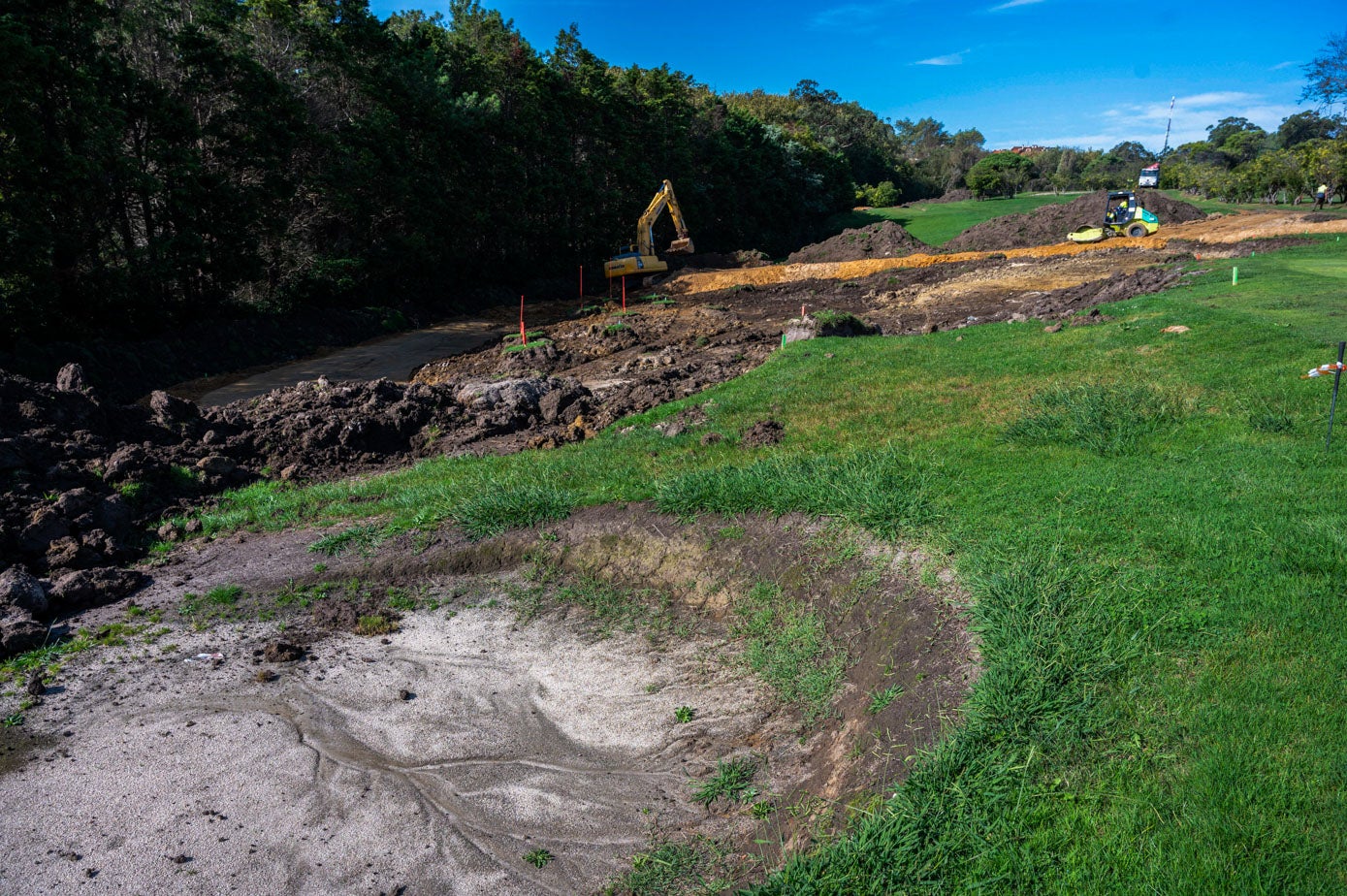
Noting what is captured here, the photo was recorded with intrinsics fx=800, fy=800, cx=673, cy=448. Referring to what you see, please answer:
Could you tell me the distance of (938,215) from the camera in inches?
2279

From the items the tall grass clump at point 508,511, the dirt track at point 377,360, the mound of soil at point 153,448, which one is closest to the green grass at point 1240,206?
the dirt track at point 377,360

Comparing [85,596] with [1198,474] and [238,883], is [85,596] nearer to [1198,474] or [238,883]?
[238,883]

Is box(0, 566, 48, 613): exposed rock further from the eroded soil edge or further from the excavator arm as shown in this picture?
the excavator arm

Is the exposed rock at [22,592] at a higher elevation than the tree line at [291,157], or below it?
below

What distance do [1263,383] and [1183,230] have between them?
89.4 feet

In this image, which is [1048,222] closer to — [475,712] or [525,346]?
[525,346]

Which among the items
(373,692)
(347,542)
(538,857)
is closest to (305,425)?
(347,542)

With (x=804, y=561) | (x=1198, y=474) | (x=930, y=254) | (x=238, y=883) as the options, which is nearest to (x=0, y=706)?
(x=238, y=883)

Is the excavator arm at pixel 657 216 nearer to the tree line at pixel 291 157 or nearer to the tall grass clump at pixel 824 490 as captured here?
the tree line at pixel 291 157

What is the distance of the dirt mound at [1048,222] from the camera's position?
1432 inches

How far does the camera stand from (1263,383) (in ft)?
31.2

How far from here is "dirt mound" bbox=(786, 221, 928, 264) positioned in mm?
36594

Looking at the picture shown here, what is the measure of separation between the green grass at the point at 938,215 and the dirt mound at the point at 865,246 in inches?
345

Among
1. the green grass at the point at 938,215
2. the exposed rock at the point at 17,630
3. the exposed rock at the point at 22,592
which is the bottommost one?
the exposed rock at the point at 17,630
